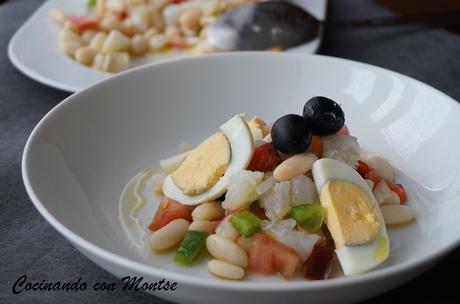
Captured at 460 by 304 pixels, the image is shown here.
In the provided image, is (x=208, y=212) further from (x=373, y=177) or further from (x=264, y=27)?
(x=264, y=27)

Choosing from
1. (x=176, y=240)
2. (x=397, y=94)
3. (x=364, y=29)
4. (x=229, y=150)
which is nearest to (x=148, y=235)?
(x=176, y=240)

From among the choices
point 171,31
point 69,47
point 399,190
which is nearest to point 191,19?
point 171,31

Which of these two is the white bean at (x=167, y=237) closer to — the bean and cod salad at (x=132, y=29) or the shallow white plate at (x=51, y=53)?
the shallow white plate at (x=51, y=53)

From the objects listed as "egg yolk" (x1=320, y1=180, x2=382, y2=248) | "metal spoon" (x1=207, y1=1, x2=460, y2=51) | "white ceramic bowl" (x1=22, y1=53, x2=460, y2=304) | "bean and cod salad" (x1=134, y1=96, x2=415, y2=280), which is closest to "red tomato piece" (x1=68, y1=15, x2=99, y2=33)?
"metal spoon" (x1=207, y1=1, x2=460, y2=51)

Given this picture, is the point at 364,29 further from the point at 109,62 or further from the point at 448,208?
the point at 448,208

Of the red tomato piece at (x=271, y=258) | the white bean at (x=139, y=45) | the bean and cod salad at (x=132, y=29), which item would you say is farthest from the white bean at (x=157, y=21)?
the red tomato piece at (x=271, y=258)

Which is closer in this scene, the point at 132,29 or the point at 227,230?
the point at 227,230

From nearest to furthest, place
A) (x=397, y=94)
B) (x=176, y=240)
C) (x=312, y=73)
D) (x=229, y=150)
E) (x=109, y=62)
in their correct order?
(x=176, y=240) < (x=229, y=150) < (x=397, y=94) < (x=312, y=73) < (x=109, y=62)
